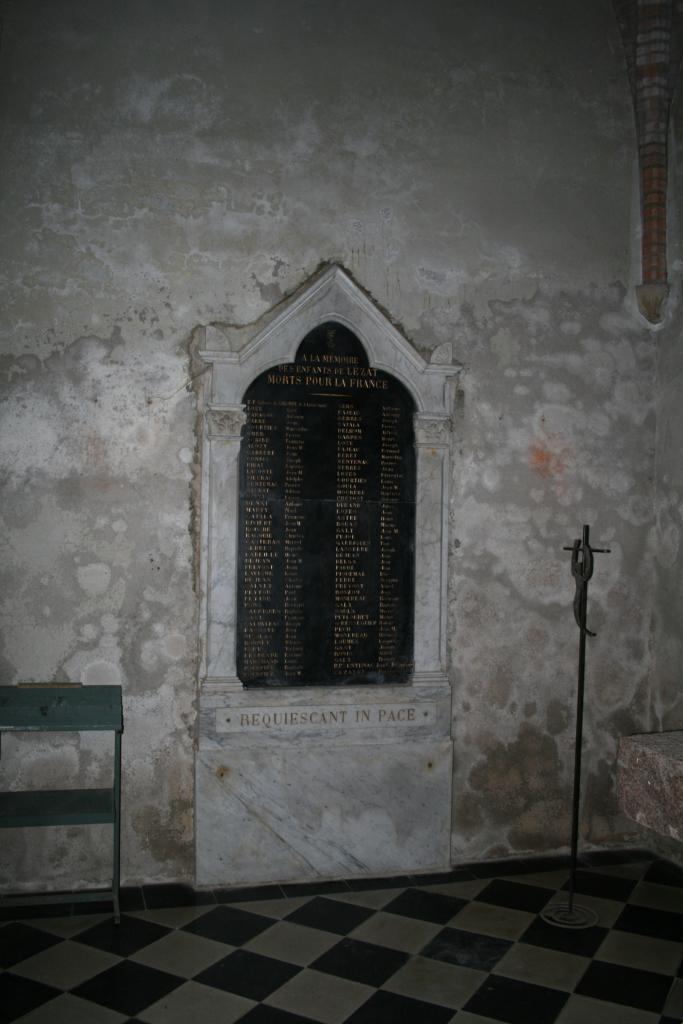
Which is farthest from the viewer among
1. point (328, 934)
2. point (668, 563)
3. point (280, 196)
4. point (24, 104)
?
point (668, 563)

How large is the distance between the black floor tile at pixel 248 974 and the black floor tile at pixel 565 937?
108 centimetres

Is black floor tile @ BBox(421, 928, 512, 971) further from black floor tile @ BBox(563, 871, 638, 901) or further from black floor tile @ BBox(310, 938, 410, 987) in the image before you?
black floor tile @ BBox(563, 871, 638, 901)

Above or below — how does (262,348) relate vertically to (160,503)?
above

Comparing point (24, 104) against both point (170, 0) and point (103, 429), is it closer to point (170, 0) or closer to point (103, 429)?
point (170, 0)

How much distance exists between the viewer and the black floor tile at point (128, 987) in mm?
3215

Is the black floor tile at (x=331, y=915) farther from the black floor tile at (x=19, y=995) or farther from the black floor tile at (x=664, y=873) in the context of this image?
the black floor tile at (x=664, y=873)

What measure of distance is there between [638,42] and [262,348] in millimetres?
2671

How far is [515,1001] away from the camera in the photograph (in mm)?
3305

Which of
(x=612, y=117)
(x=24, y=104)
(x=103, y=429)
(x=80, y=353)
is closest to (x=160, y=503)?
(x=103, y=429)

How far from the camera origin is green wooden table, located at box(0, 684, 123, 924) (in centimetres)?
377

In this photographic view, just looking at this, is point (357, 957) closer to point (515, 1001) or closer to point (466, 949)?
point (466, 949)

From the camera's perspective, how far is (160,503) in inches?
171

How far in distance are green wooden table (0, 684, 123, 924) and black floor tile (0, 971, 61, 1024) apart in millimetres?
444

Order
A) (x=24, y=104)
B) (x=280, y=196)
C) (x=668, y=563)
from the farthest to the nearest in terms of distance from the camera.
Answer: (x=668, y=563)
(x=280, y=196)
(x=24, y=104)
